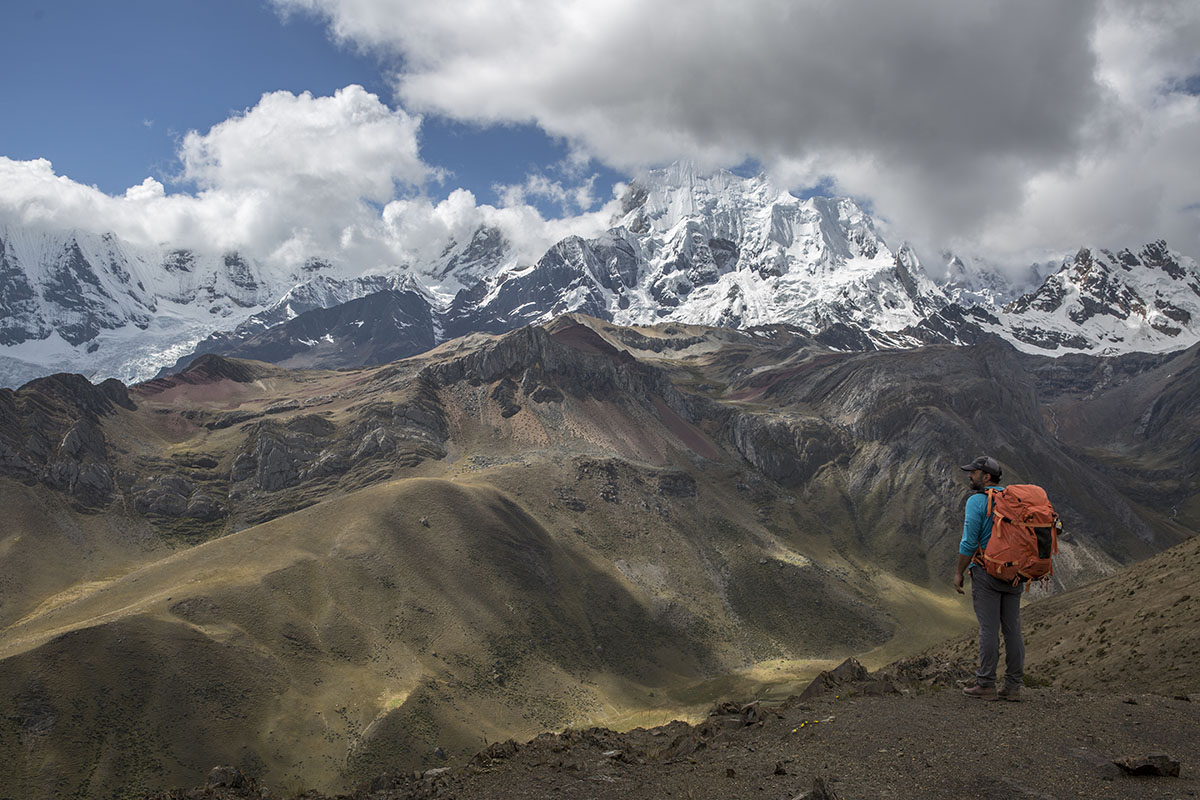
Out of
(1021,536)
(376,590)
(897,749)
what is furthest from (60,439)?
(1021,536)

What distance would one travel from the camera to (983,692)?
62.3ft

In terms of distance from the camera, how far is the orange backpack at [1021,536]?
16453mm

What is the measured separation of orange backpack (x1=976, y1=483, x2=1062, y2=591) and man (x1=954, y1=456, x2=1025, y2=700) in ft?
1.07

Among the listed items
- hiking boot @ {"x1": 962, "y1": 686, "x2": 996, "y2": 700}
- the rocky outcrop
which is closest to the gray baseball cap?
hiking boot @ {"x1": 962, "y1": 686, "x2": 996, "y2": 700}

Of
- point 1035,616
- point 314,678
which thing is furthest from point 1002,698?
point 314,678

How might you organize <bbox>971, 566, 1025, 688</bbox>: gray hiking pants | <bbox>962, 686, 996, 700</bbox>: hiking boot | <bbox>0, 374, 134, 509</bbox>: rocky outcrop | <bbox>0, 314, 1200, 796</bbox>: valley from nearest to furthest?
<bbox>971, 566, 1025, 688</bbox>: gray hiking pants < <bbox>962, 686, 996, 700</bbox>: hiking boot < <bbox>0, 314, 1200, 796</bbox>: valley < <bbox>0, 374, 134, 509</bbox>: rocky outcrop

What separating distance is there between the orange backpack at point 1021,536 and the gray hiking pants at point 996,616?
1.67 feet

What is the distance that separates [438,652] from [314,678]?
19830mm

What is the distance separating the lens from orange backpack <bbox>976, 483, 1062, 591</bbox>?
54.0 ft

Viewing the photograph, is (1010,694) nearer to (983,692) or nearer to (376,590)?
(983,692)

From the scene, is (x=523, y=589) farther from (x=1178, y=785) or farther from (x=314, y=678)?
(x=1178, y=785)

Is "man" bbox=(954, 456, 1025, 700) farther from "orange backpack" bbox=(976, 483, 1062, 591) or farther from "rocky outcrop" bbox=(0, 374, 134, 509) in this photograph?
"rocky outcrop" bbox=(0, 374, 134, 509)

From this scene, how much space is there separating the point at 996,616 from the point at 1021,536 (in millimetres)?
2371

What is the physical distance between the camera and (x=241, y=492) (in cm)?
16388
